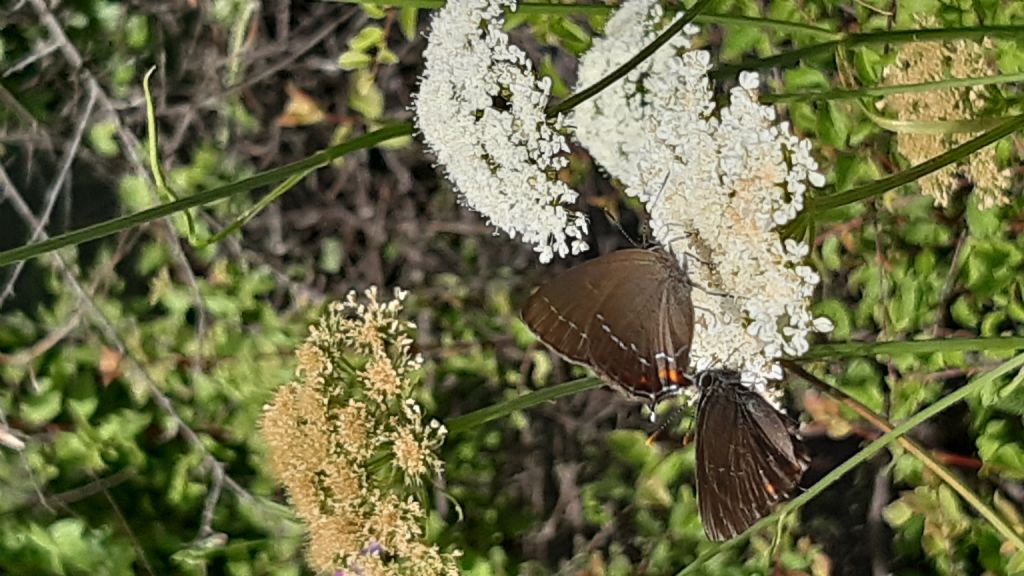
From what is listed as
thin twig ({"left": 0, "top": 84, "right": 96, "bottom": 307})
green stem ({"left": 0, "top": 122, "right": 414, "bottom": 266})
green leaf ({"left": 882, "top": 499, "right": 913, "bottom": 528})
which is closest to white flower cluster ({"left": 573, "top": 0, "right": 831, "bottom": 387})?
green stem ({"left": 0, "top": 122, "right": 414, "bottom": 266})

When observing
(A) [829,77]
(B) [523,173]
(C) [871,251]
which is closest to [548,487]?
(C) [871,251]

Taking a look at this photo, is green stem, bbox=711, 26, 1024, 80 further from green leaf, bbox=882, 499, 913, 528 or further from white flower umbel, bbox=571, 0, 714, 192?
green leaf, bbox=882, 499, 913, 528

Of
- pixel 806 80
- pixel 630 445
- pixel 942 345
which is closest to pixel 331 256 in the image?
pixel 630 445

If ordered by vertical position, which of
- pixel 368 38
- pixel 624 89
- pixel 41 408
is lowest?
pixel 41 408

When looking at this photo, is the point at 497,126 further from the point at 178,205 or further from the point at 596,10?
the point at 178,205

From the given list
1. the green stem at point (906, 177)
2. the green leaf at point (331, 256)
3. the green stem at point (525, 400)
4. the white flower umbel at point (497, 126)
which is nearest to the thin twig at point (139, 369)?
the green leaf at point (331, 256)

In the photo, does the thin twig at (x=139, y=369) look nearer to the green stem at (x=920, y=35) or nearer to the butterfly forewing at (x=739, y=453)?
the butterfly forewing at (x=739, y=453)
